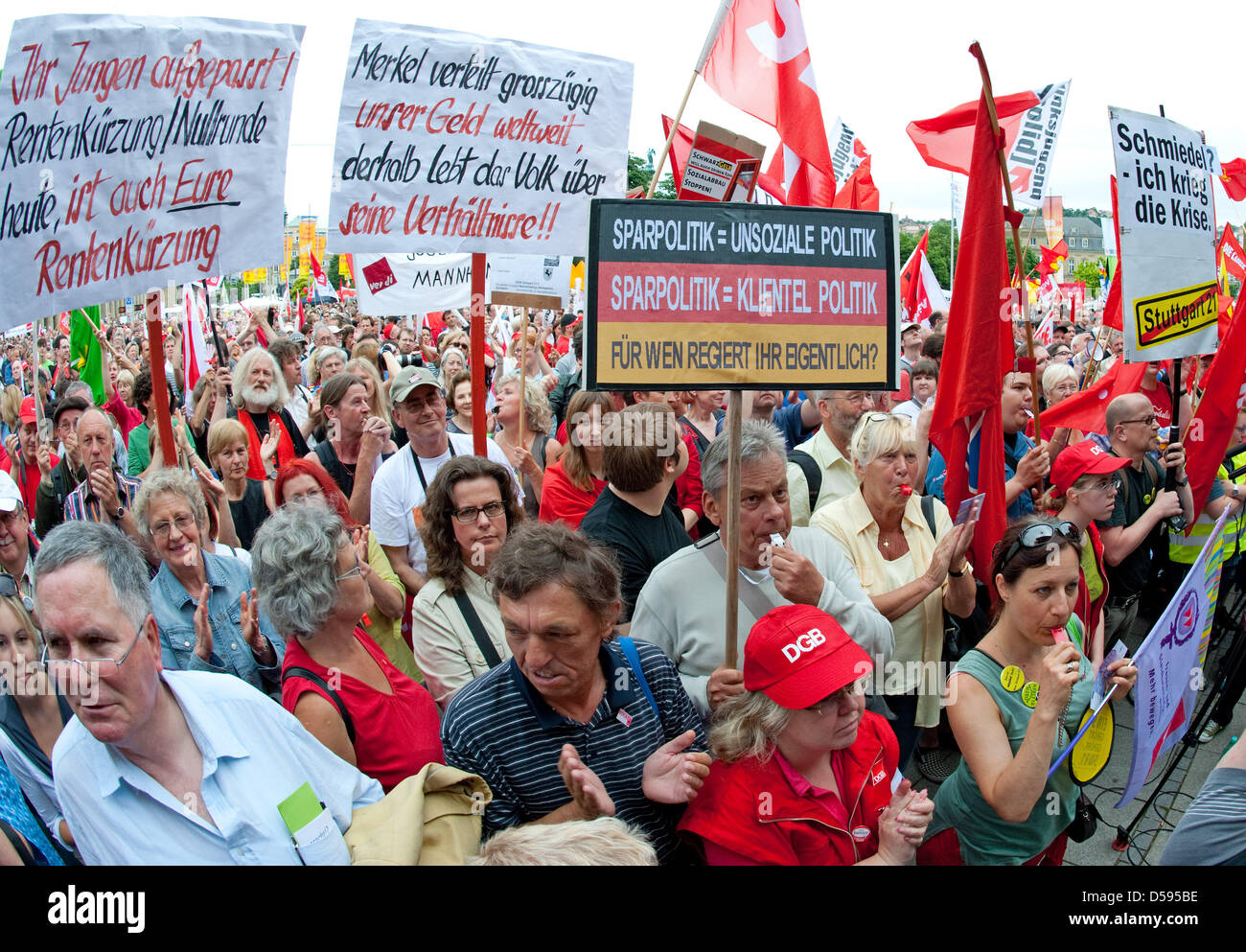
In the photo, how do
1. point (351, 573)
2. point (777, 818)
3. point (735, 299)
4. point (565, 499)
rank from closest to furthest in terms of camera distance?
point (777, 818), point (351, 573), point (735, 299), point (565, 499)

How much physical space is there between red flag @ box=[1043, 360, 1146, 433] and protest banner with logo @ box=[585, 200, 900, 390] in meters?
3.08

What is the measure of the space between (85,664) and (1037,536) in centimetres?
269

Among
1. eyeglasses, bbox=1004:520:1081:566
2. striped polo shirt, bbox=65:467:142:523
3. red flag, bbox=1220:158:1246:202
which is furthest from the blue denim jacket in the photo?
red flag, bbox=1220:158:1246:202

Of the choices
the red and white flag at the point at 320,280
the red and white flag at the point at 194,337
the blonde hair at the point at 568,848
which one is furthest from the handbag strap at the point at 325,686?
the red and white flag at the point at 320,280

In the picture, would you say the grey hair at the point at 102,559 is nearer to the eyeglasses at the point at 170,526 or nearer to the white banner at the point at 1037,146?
the eyeglasses at the point at 170,526

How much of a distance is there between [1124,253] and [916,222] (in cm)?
16142

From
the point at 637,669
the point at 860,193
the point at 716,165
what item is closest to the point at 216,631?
the point at 637,669

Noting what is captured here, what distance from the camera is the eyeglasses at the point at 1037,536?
3.11m

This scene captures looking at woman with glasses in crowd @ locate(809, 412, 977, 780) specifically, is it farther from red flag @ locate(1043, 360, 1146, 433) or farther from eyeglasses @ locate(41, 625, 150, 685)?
eyeglasses @ locate(41, 625, 150, 685)

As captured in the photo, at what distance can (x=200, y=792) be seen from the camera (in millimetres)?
2041

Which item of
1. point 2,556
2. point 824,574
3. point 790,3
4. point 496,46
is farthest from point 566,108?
point 2,556

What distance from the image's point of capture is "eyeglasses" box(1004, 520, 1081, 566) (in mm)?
3107

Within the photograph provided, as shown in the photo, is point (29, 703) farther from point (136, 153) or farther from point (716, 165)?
point (716, 165)

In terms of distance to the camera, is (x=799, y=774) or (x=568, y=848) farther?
(x=799, y=774)
